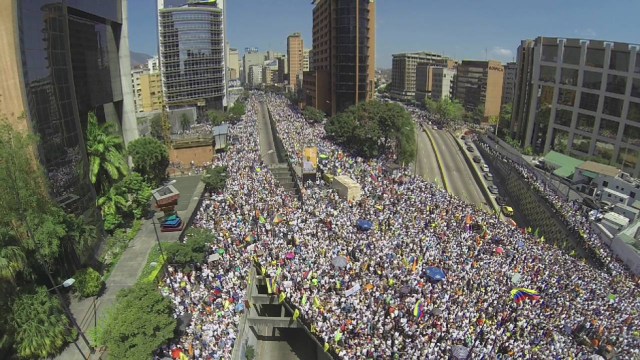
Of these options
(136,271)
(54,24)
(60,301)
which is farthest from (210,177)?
(60,301)

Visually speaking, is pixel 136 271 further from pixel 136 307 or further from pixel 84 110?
pixel 84 110

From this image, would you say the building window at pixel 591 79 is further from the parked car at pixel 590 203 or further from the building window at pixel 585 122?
the parked car at pixel 590 203

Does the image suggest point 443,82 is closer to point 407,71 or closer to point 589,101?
point 407,71

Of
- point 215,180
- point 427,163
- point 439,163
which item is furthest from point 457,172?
point 215,180

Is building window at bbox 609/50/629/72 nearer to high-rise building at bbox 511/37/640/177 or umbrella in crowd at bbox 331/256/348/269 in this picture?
high-rise building at bbox 511/37/640/177

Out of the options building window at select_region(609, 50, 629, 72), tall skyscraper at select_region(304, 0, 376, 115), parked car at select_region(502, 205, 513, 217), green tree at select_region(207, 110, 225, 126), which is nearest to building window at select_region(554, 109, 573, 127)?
building window at select_region(609, 50, 629, 72)
